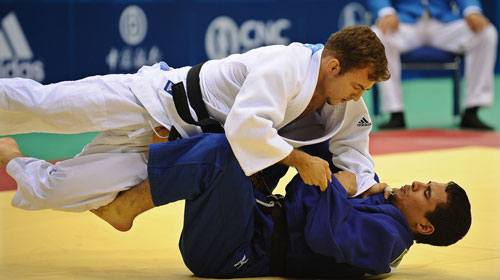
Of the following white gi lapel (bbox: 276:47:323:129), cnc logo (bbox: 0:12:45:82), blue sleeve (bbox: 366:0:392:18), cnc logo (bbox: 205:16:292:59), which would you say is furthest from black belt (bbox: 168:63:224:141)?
cnc logo (bbox: 205:16:292:59)

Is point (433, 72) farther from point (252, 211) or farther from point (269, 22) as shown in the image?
point (252, 211)

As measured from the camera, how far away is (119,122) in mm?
2736

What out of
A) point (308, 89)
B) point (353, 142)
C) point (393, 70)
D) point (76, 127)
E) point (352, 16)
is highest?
point (308, 89)

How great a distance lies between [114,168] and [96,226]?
653mm

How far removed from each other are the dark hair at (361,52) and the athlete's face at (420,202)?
397mm

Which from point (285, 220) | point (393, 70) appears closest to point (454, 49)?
point (393, 70)

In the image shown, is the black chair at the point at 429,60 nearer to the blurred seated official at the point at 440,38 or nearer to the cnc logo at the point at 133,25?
the blurred seated official at the point at 440,38

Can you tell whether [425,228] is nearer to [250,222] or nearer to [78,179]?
[250,222]

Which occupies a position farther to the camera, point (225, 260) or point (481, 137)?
point (481, 137)

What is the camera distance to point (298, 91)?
97.7 inches

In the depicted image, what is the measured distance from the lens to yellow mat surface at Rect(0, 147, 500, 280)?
2.53m

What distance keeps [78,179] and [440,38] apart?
5.26 m

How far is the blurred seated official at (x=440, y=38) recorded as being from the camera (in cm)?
686

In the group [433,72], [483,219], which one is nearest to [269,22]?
[433,72]
